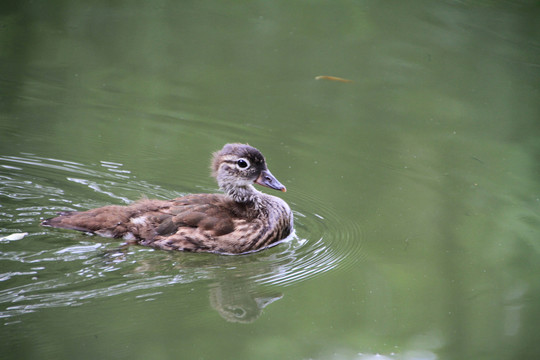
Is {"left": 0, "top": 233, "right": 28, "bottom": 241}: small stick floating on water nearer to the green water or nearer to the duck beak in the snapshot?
the green water

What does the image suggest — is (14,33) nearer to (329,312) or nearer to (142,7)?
(142,7)

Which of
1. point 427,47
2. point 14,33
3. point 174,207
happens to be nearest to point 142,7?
point 14,33

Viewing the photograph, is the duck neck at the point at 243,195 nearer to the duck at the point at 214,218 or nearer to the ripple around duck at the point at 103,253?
the duck at the point at 214,218

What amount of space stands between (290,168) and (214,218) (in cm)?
142

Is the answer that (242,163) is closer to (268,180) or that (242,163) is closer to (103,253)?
(268,180)

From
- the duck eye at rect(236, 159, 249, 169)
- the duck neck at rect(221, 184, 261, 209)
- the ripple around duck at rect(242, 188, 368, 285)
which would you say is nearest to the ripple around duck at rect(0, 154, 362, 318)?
the ripple around duck at rect(242, 188, 368, 285)

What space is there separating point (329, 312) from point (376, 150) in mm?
2886

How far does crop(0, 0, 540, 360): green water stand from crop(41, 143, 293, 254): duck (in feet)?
0.40

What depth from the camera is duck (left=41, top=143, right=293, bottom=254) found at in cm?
612

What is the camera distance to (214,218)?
6.25 m

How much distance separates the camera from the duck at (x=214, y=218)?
241 inches

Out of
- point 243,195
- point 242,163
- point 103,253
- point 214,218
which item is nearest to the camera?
point 103,253

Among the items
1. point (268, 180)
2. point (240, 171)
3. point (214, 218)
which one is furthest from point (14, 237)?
point (268, 180)

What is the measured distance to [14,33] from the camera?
10000 millimetres
